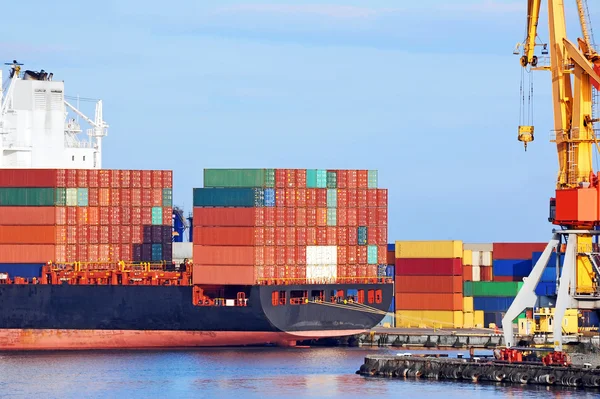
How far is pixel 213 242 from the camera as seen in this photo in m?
82.2

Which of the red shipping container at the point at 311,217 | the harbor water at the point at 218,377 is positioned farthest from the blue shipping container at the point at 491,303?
the red shipping container at the point at 311,217

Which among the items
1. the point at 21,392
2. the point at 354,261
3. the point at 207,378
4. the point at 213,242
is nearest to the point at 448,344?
the point at 354,261

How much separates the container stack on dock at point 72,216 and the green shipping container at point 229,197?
5181 millimetres

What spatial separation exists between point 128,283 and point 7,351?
7.18 m

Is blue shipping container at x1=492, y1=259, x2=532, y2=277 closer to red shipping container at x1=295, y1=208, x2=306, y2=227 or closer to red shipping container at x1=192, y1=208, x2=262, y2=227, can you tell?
red shipping container at x1=295, y1=208, x2=306, y2=227

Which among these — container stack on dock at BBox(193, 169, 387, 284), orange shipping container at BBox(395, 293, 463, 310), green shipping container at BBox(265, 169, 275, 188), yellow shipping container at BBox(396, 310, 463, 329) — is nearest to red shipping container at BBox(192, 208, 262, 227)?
container stack on dock at BBox(193, 169, 387, 284)

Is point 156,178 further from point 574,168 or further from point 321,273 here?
point 574,168

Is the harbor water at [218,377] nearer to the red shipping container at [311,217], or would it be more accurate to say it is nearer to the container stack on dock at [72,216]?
→ the container stack on dock at [72,216]

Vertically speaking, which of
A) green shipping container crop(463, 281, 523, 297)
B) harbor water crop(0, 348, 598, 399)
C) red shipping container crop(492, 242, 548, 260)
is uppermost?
red shipping container crop(492, 242, 548, 260)

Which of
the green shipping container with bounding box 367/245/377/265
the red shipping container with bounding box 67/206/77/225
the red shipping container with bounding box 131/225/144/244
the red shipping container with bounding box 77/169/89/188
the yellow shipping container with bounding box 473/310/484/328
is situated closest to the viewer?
the green shipping container with bounding box 367/245/377/265

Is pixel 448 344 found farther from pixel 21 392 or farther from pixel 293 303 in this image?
pixel 21 392

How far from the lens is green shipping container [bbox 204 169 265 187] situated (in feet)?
269

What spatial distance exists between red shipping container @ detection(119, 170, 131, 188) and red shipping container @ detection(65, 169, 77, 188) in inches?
95.6

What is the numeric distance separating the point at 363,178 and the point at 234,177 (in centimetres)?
677
